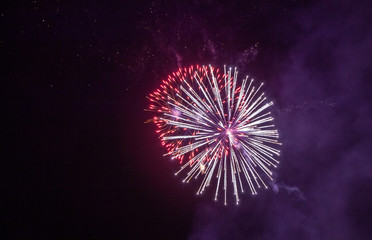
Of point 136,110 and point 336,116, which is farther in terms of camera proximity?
point 336,116

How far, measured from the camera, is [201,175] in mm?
15289

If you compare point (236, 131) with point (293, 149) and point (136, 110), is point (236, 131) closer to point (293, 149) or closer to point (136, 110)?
point (136, 110)

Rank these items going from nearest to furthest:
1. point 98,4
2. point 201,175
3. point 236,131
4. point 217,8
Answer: point 236,131 < point 98,4 < point 217,8 < point 201,175

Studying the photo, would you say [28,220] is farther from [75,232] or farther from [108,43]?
[108,43]

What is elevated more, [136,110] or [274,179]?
[274,179]

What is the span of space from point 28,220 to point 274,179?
11.4m

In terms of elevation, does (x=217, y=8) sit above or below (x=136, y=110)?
above

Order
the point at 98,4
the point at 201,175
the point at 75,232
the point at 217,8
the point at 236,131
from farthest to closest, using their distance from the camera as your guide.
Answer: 1. the point at 201,175
2. the point at 75,232
3. the point at 217,8
4. the point at 98,4
5. the point at 236,131

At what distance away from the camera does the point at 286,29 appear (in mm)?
14320

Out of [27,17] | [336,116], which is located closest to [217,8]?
[27,17]

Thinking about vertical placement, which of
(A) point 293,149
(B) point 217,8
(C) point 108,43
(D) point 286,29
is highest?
(D) point 286,29

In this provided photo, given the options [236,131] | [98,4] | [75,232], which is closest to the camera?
[236,131]

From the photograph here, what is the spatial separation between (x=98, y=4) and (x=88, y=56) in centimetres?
193

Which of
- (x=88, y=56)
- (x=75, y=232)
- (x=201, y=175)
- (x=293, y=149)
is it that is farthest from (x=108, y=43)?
(x=293, y=149)
